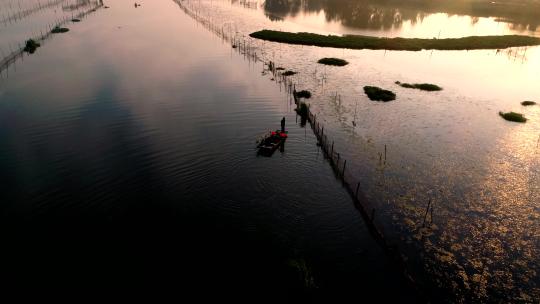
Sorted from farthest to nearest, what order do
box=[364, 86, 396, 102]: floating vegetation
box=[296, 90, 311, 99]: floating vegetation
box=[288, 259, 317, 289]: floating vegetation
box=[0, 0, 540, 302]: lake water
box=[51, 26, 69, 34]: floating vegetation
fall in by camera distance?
1. box=[51, 26, 69, 34]: floating vegetation
2. box=[296, 90, 311, 99]: floating vegetation
3. box=[364, 86, 396, 102]: floating vegetation
4. box=[0, 0, 540, 302]: lake water
5. box=[288, 259, 317, 289]: floating vegetation

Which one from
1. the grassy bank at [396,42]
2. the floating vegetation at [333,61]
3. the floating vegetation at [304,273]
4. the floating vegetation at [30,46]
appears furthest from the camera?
the grassy bank at [396,42]

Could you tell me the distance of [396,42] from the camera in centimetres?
9719

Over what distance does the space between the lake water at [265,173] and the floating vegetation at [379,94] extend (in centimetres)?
213

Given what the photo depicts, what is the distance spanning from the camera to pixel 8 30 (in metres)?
94.9

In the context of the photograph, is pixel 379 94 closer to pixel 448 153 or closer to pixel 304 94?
pixel 304 94

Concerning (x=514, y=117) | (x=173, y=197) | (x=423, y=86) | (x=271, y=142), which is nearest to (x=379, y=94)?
(x=423, y=86)

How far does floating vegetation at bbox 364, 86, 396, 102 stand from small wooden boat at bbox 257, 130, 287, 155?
74.3 feet

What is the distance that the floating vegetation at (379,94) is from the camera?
193 feet

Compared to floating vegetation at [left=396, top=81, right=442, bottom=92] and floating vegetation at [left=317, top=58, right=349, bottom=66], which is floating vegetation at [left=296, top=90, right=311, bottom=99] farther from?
floating vegetation at [left=317, top=58, right=349, bottom=66]

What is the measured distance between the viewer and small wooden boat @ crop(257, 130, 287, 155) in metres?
40.5

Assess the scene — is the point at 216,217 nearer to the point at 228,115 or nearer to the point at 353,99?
the point at 228,115

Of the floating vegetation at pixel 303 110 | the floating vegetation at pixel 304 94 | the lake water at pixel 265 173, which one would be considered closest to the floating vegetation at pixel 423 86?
the lake water at pixel 265 173

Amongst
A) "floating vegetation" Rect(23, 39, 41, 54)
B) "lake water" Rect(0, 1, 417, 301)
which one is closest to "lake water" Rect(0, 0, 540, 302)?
"lake water" Rect(0, 1, 417, 301)

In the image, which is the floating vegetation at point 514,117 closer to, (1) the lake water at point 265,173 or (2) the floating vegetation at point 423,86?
(1) the lake water at point 265,173
